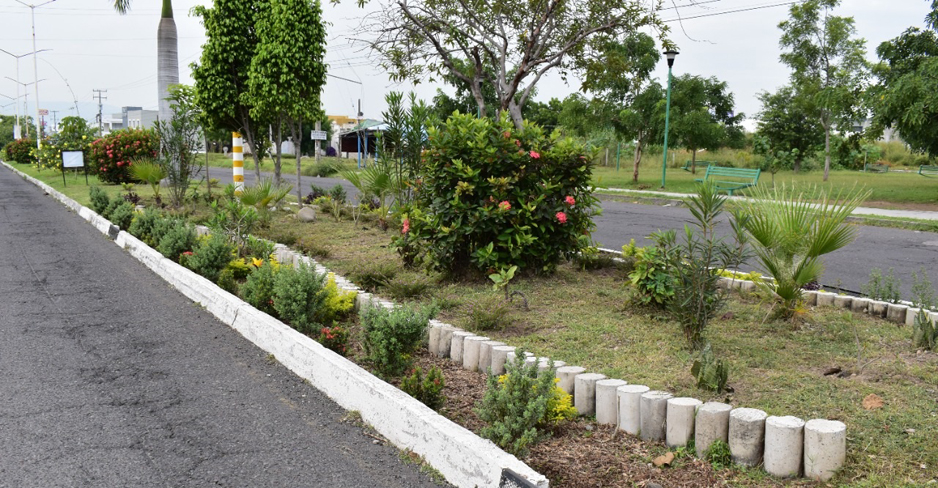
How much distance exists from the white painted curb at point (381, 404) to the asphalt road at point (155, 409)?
9 cm

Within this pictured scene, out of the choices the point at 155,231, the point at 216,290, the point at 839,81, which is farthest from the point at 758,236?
the point at 839,81

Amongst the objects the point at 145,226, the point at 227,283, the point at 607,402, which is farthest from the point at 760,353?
the point at 145,226

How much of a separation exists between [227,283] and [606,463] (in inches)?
184

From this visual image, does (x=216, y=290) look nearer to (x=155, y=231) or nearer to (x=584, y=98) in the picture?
(x=155, y=231)

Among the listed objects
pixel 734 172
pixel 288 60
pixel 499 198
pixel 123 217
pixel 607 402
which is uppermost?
pixel 288 60

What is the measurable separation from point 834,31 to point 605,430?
2700 cm

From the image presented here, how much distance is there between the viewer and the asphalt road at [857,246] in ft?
26.5

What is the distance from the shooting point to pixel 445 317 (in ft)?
18.1

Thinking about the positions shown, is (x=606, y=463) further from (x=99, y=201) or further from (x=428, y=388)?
(x=99, y=201)

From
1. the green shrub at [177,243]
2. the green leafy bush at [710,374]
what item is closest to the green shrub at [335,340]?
the green leafy bush at [710,374]

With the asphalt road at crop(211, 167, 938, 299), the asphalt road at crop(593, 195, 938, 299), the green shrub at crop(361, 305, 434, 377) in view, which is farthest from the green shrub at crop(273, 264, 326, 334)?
the asphalt road at crop(593, 195, 938, 299)

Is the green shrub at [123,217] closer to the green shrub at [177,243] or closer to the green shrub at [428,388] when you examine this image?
the green shrub at [177,243]

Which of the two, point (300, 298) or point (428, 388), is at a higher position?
point (300, 298)

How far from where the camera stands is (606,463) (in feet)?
10.8
